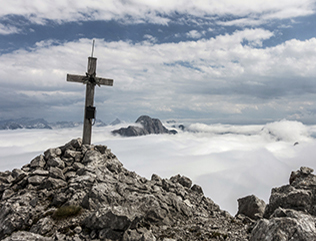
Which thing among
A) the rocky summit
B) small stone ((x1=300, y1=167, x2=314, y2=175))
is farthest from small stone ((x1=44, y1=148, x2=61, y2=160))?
small stone ((x1=300, y1=167, x2=314, y2=175))

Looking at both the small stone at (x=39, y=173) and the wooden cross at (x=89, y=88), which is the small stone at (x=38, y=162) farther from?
the wooden cross at (x=89, y=88)

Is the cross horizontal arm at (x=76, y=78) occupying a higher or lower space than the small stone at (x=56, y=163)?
higher

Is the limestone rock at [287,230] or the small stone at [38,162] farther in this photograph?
the small stone at [38,162]

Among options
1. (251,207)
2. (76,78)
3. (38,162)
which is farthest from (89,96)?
(251,207)

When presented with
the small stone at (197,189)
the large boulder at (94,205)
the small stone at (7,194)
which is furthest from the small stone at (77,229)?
the small stone at (197,189)

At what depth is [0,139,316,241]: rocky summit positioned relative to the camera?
1156 cm

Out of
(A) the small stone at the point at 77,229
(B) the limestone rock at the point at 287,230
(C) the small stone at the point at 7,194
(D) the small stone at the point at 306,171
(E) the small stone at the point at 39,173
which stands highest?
(D) the small stone at the point at 306,171

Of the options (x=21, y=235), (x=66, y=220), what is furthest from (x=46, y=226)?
(x=21, y=235)

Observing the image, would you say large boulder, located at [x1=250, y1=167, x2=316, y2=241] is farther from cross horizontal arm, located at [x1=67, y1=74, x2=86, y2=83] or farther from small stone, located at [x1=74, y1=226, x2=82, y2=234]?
cross horizontal arm, located at [x1=67, y1=74, x2=86, y2=83]

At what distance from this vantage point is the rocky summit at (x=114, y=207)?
37.9ft

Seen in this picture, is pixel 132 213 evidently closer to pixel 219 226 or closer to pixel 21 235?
pixel 21 235

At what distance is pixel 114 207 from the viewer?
12320mm

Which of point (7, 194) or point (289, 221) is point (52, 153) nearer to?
point (7, 194)

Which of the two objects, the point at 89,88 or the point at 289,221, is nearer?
the point at 289,221
